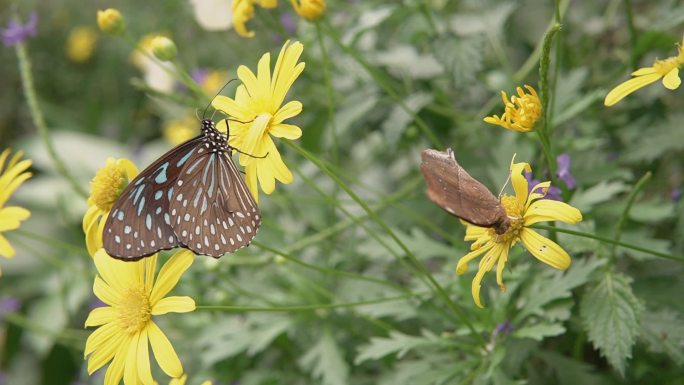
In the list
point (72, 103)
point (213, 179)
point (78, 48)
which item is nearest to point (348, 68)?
point (213, 179)

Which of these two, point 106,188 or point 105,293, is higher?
point 106,188

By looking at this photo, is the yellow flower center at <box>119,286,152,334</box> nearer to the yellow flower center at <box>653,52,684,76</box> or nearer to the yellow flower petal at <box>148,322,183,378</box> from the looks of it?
the yellow flower petal at <box>148,322,183,378</box>

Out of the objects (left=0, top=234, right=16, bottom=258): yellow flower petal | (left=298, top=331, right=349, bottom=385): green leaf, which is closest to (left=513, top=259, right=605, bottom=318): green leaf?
(left=298, top=331, right=349, bottom=385): green leaf

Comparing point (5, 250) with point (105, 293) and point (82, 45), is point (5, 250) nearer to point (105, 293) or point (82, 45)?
point (105, 293)

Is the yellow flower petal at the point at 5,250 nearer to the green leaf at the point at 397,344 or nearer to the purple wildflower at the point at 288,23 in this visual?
the green leaf at the point at 397,344

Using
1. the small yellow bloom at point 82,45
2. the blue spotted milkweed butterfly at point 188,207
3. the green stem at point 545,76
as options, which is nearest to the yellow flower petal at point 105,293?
the blue spotted milkweed butterfly at point 188,207

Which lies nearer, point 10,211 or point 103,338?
point 103,338

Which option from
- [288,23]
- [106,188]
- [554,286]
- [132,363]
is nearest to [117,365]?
[132,363]
